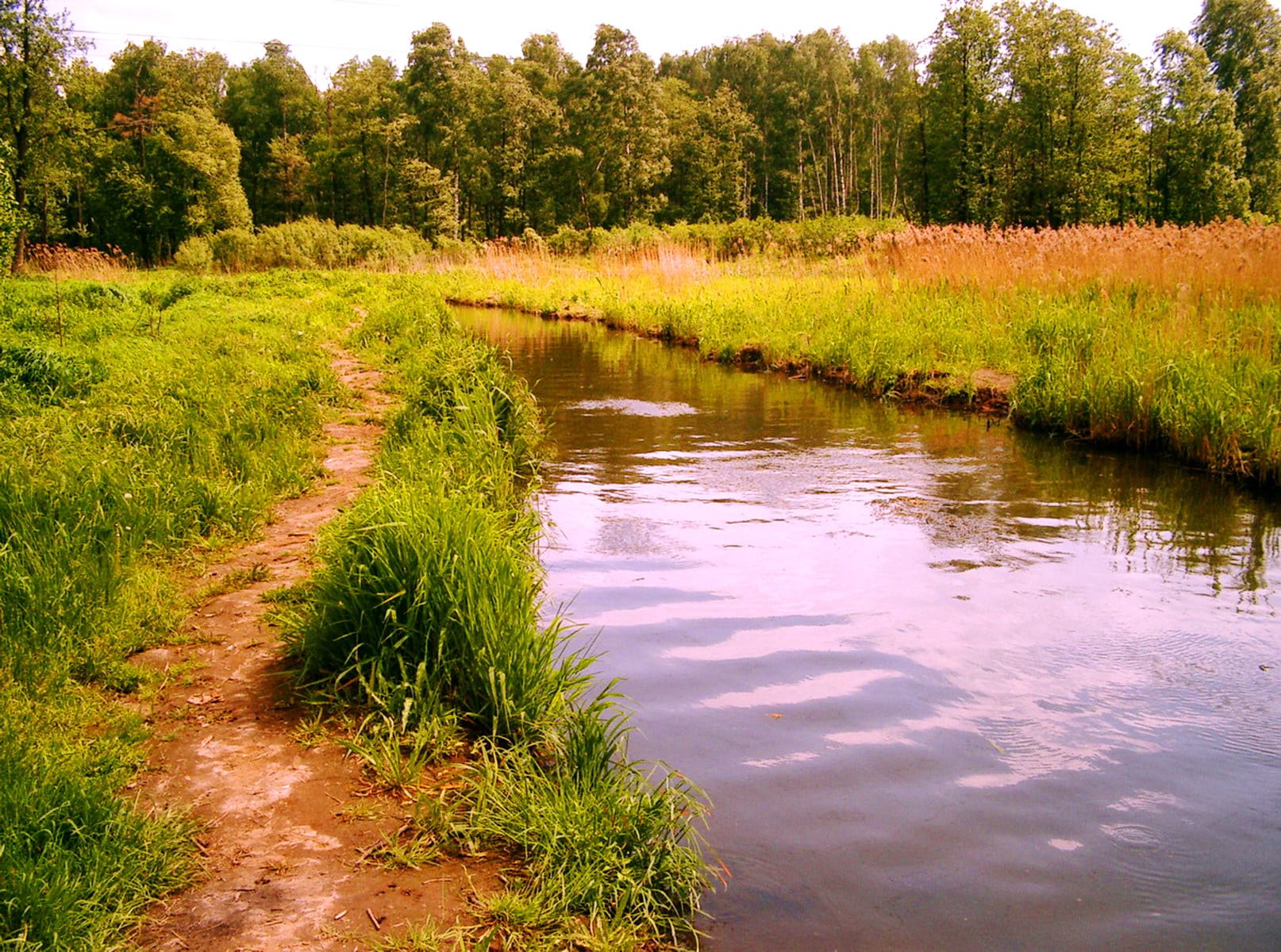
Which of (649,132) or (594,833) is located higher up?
(649,132)

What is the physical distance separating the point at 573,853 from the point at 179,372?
27.5 ft

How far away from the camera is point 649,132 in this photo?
5641 centimetres

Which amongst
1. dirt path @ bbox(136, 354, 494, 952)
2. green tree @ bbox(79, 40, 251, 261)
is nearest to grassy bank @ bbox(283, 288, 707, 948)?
dirt path @ bbox(136, 354, 494, 952)

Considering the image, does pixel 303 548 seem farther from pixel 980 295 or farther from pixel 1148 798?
pixel 980 295

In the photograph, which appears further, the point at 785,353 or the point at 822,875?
the point at 785,353

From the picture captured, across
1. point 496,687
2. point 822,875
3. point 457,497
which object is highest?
point 457,497

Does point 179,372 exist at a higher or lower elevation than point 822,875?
higher

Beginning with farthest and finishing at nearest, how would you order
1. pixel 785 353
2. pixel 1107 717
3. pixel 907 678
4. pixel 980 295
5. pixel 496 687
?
1. pixel 785 353
2. pixel 980 295
3. pixel 907 678
4. pixel 1107 717
5. pixel 496 687

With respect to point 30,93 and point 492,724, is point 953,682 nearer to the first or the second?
point 492,724

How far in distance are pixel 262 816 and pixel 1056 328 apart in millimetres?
10417

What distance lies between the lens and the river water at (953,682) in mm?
2924

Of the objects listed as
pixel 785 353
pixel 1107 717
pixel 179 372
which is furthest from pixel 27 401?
pixel 785 353

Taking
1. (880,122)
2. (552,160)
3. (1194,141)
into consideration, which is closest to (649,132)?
(552,160)

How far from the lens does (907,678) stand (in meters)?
4.40
